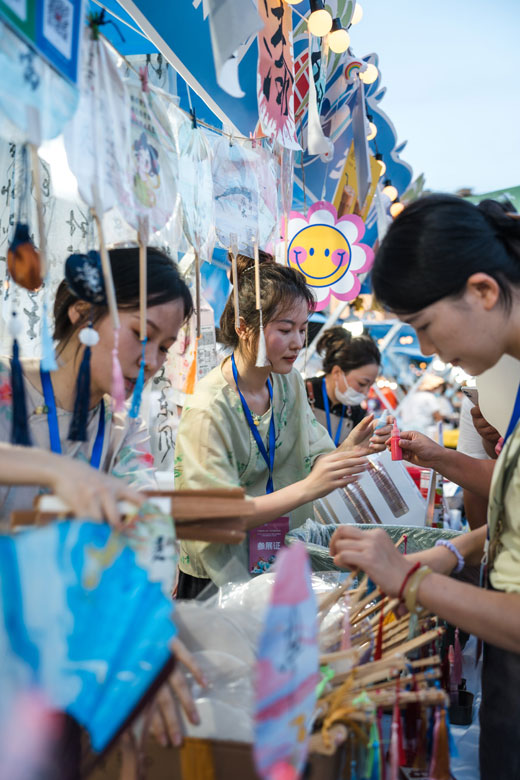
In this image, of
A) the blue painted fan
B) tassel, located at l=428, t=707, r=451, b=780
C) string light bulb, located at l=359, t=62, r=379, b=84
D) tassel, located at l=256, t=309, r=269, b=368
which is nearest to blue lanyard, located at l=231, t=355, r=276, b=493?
tassel, located at l=256, t=309, r=269, b=368

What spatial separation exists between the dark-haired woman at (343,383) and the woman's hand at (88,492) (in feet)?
9.63

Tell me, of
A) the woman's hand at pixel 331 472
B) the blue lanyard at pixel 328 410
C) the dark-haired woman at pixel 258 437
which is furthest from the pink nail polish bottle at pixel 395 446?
the blue lanyard at pixel 328 410

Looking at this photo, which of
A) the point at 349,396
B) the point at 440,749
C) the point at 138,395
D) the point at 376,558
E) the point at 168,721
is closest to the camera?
the point at 168,721

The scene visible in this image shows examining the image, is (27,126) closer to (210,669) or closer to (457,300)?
(457,300)

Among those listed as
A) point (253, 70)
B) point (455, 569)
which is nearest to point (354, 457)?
point (455, 569)

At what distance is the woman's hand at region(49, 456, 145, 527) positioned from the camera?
0.78 meters

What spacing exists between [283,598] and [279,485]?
55.0 inches

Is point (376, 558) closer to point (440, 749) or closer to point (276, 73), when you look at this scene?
point (440, 749)

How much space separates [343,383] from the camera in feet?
12.3

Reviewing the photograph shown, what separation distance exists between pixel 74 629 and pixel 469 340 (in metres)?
0.82

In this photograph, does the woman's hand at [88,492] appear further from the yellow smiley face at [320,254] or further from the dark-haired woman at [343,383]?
the dark-haired woman at [343,383]

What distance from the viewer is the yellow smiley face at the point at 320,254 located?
3.10 metres

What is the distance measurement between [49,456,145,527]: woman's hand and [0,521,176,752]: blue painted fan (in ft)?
0.08

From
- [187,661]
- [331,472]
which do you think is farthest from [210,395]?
[187,661]
